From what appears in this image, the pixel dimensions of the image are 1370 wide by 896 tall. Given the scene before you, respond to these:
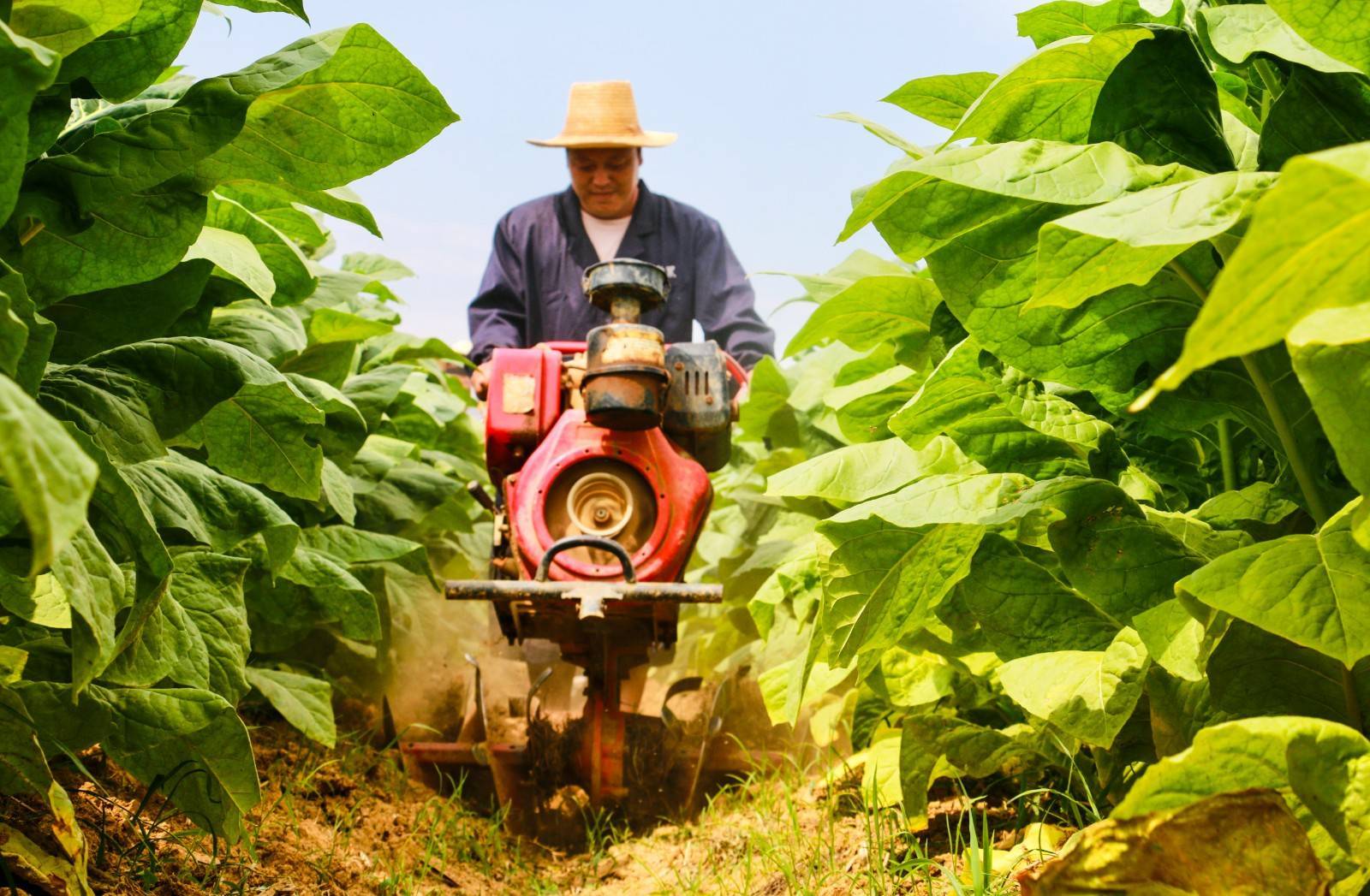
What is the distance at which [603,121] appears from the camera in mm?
5570

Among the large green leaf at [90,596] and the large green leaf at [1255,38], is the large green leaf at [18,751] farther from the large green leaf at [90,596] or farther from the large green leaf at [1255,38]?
the large green leaf at [1255,38]

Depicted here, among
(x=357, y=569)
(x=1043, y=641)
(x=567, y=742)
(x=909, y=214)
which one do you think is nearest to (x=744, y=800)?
(x=567, y=742)

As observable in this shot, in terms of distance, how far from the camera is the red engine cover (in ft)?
10.8

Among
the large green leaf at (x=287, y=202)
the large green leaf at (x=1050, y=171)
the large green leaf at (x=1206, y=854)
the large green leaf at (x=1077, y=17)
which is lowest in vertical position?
the large green leaf at (x=1206, y=854)

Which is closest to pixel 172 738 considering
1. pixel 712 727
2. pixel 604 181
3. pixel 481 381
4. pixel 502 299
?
pixel 712 727

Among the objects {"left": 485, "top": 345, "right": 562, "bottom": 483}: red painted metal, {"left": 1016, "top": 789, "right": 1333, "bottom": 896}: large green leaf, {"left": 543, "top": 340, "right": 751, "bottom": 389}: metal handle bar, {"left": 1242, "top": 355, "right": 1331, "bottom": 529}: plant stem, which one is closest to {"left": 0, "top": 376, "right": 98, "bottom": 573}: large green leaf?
{"left": 1016, "top": 789, "right": 1333, "bottom": 896}: large green leaf

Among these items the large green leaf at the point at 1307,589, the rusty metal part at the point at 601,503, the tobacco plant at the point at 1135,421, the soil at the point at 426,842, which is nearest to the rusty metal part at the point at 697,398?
the rusty metal part at the point at 601,503

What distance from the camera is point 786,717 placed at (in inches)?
80.7

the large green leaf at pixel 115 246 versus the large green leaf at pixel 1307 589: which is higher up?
the large green leaf at pixel 115 246

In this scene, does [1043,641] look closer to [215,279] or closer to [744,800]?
[215,279]

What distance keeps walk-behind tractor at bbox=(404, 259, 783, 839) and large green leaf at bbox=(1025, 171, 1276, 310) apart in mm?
1974

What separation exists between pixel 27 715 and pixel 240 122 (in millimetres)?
758

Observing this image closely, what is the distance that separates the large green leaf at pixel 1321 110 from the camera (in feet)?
A: 4.62

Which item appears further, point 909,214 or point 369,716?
point 369,716
